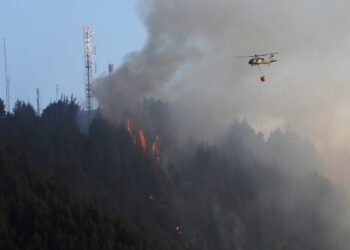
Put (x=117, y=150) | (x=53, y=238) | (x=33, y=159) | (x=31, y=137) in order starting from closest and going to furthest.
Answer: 1. (x=53, y=238)
2. (x=33, y=159)
3. (x=31, y=137)
4. (x=117, y=150)

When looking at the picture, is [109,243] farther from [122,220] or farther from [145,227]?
[145,227]

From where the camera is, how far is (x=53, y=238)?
395 feet

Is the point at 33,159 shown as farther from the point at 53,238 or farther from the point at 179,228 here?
the point at 53,238

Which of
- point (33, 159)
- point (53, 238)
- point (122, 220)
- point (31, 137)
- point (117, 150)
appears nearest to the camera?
point (53, 238)

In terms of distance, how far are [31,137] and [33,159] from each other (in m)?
14.0

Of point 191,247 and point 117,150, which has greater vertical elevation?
point 117,150

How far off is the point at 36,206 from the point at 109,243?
1059cm

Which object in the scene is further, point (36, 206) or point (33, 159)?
point (33, 159)

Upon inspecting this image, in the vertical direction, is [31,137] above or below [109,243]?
above

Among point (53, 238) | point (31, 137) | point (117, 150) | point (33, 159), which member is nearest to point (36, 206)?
point (53, 238)

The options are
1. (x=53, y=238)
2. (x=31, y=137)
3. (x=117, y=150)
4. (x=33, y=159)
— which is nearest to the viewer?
(x=53, y=238)

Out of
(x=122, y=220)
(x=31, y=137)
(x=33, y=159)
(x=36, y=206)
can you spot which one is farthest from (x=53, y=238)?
(x=31, y=137)

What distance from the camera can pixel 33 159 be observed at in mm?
165750

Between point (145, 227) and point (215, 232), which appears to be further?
point (215, 232)
